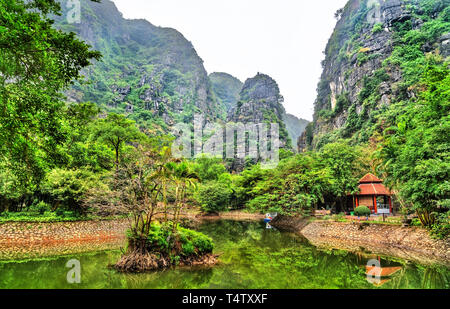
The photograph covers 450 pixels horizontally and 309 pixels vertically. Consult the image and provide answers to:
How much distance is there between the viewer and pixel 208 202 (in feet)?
113

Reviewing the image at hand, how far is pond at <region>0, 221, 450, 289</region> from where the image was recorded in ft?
23.1

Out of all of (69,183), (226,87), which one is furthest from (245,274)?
(226,87)

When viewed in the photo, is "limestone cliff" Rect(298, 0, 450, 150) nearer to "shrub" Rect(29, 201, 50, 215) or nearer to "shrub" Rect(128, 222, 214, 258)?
"shrub" Rect(128, 222, 214, 258)

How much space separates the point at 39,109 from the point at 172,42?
14538 cm

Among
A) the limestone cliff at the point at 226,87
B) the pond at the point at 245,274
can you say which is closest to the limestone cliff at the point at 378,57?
the pond at the point at 245,274

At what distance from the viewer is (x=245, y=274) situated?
831cm

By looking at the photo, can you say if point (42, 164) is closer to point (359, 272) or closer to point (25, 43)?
point (25, 43)

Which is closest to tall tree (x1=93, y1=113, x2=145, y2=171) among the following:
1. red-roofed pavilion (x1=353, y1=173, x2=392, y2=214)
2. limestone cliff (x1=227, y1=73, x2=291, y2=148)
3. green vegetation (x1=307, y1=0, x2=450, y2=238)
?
green vegetation (x1=307, y1=0, x2=450, y2=238)

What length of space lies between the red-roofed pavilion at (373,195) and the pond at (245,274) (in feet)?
37.7

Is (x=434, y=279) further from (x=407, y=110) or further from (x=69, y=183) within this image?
(x=407, y=110)

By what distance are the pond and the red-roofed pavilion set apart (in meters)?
11.5

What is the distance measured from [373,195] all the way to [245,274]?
58.2 feet
